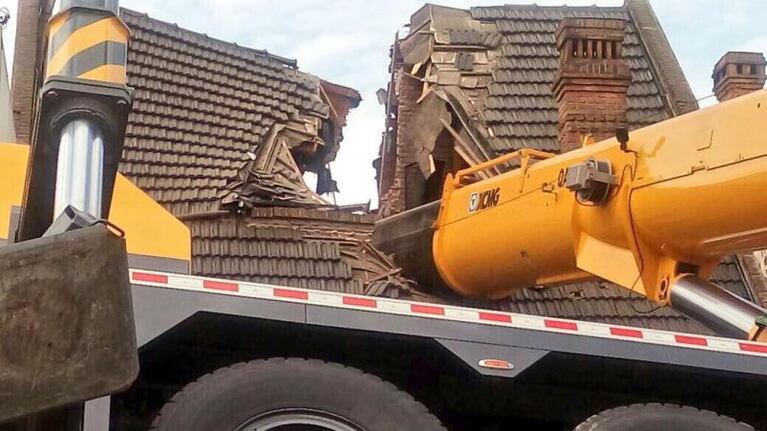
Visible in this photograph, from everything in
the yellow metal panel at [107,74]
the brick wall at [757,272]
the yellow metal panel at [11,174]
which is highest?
the brick wall at [757,272]

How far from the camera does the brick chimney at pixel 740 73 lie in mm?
14734

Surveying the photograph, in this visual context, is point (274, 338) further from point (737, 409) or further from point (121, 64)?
point (737, 409)

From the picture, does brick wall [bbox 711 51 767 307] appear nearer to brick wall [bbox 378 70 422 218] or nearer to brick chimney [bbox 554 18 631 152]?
brick chimney [bbox 554 18 631 152]

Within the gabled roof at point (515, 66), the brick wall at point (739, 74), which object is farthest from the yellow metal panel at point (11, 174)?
the brick wall at point (739, 74)

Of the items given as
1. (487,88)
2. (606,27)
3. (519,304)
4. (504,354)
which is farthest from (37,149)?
(487,88)

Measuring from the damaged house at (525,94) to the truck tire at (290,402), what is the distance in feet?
25.4

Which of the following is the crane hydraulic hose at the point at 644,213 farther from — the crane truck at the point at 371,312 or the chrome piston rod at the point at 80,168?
the chrome piston rod at the point at 80,168

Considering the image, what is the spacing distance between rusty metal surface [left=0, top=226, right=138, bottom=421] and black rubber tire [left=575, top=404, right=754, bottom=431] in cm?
220

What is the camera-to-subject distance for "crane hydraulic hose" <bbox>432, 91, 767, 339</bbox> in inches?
228

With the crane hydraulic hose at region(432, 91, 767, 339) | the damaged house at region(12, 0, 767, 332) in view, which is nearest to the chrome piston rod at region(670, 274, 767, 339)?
the crane hydraulic hose at region(432, 91, 767, 339)

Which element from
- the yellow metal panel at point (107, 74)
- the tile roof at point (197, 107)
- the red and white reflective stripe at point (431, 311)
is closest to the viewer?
the yellow metal panel at point (107, 74)

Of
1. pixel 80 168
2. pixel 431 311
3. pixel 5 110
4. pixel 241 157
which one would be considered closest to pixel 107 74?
pixel 80 168

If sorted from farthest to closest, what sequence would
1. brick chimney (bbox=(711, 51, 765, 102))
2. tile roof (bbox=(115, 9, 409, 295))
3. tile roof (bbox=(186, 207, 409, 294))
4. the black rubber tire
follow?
brick chimney (bbox=(711, 51, 765, 102)) < tile roof (bbox=(115, 9, 409, 295)) < tile roof (bbox=(186, 207, 409, 294)) < the black rubber tire

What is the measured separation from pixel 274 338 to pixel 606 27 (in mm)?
9537
